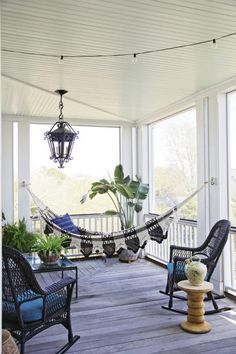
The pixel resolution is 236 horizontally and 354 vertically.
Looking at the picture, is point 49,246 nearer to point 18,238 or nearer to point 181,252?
point 181,252

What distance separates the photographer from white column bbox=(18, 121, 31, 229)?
6.11 meters

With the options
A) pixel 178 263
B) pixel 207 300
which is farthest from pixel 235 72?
pixel 207 300

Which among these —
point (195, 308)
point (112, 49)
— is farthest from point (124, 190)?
point (112, 49)

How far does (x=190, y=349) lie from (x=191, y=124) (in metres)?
3.43

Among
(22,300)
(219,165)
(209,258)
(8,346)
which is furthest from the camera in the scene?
Answer: (219,165)

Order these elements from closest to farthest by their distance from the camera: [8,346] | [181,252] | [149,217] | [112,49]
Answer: [8,346]
[112,49]
[181,252]
[149,217]

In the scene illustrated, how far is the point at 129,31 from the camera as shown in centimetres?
274

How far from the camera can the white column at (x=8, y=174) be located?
19.7 feet

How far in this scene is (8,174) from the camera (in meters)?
6.06

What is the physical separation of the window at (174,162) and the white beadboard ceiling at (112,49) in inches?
22.1

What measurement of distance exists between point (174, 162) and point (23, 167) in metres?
2.71

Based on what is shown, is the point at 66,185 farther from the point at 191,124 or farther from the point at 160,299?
the point at 160,299

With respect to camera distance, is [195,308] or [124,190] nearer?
[195,308]

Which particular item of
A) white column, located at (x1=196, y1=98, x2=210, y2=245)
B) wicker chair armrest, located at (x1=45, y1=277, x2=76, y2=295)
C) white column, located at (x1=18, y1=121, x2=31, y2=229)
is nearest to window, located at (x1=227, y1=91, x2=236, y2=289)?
white column, located at (x1=196, y1=98, x2=210, y2=245)
